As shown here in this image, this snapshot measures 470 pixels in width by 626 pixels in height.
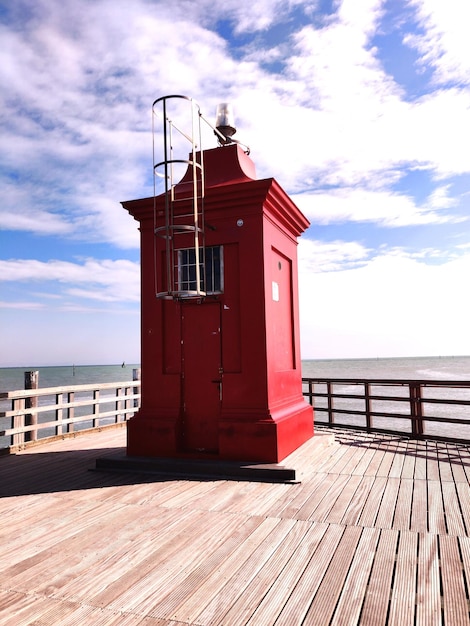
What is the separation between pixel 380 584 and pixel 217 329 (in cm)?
395

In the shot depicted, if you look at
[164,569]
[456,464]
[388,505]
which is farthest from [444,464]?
[164,569]

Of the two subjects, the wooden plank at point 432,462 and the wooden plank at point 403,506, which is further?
the wooden plank at point 432,462

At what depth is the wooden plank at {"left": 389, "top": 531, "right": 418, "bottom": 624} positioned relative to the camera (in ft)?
8.27

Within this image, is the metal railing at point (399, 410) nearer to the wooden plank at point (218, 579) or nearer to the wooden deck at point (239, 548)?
the wooden deck at point (239, 548)

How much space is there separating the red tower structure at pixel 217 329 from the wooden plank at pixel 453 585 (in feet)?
8.40

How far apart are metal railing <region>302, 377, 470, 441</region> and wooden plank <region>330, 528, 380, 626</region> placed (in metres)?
2.78

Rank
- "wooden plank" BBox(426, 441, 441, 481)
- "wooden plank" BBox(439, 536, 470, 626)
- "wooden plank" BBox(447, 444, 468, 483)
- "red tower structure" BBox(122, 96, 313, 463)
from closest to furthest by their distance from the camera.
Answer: "wooden plank" BBox(439, 536, 470, 626) < "wooden plank" BBox(447, 444, 468, 483) < "wooden plank" BBox(426, 441, 441, 481) < "red tower structure" BBox(122, 96, 313, 463)

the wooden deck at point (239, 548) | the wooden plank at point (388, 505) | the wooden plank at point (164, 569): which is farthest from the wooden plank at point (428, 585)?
the wooden plank at point (164, 569)

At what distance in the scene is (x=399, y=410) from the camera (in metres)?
24.1

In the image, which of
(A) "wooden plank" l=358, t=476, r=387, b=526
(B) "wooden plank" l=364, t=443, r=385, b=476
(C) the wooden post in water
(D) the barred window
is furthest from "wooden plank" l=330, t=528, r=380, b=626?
(C) the wooden post in water

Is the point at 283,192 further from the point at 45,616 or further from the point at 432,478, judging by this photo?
the point at 45,616

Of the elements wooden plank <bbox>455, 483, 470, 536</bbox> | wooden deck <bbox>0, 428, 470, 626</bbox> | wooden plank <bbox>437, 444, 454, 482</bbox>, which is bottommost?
wooden plank <bbox>437, 444, 454, 482</bbox>

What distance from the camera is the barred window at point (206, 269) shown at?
639 cm

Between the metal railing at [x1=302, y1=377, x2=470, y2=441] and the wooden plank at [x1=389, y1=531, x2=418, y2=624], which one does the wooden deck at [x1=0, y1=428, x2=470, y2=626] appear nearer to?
the wooden plank at [x1=389, y1=531, x2=418, y2=624]
